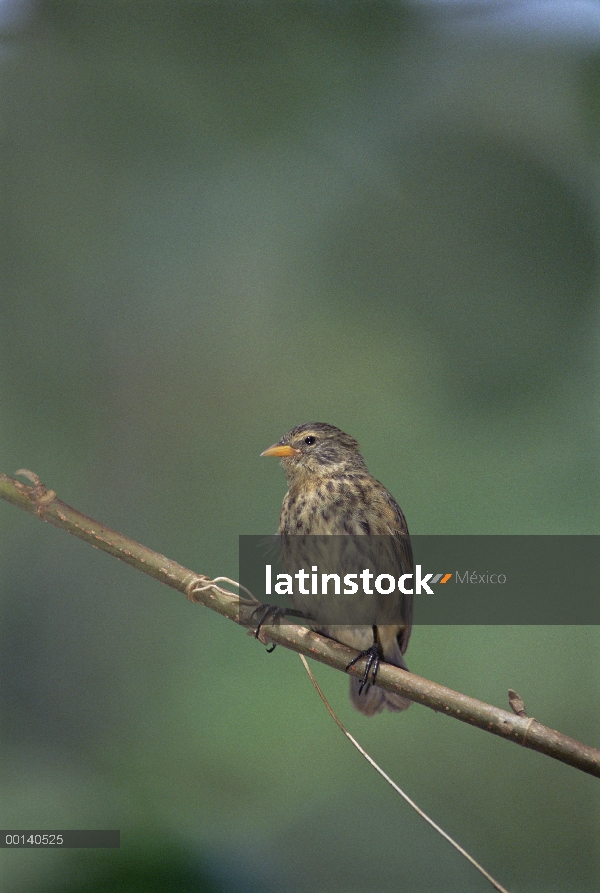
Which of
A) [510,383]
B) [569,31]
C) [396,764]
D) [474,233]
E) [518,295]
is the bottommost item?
[396,764]

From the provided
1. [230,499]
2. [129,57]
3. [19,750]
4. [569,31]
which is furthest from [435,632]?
[129,57]

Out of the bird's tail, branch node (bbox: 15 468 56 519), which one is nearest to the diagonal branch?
branch node (bbox: 15 468 56 519)

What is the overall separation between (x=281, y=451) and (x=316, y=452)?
0.09 metres

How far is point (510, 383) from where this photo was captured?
6.72 feet

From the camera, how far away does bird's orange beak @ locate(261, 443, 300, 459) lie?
1.84 meters

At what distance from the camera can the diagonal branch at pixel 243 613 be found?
3.92ft

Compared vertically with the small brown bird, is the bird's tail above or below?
below

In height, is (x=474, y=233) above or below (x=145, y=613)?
above

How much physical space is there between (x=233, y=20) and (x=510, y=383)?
1.22 meters

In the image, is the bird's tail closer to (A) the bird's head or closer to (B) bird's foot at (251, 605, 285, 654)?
(B) bird's foot at (251, 605, 285, 654)

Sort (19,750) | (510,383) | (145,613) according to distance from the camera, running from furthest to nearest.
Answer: (510,383)
(145,613)
(19,750)

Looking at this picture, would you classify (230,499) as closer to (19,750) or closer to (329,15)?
(19,750)

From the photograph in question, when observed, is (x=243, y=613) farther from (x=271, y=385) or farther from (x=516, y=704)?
(x=271, y=385)

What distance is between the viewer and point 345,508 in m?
1.71
